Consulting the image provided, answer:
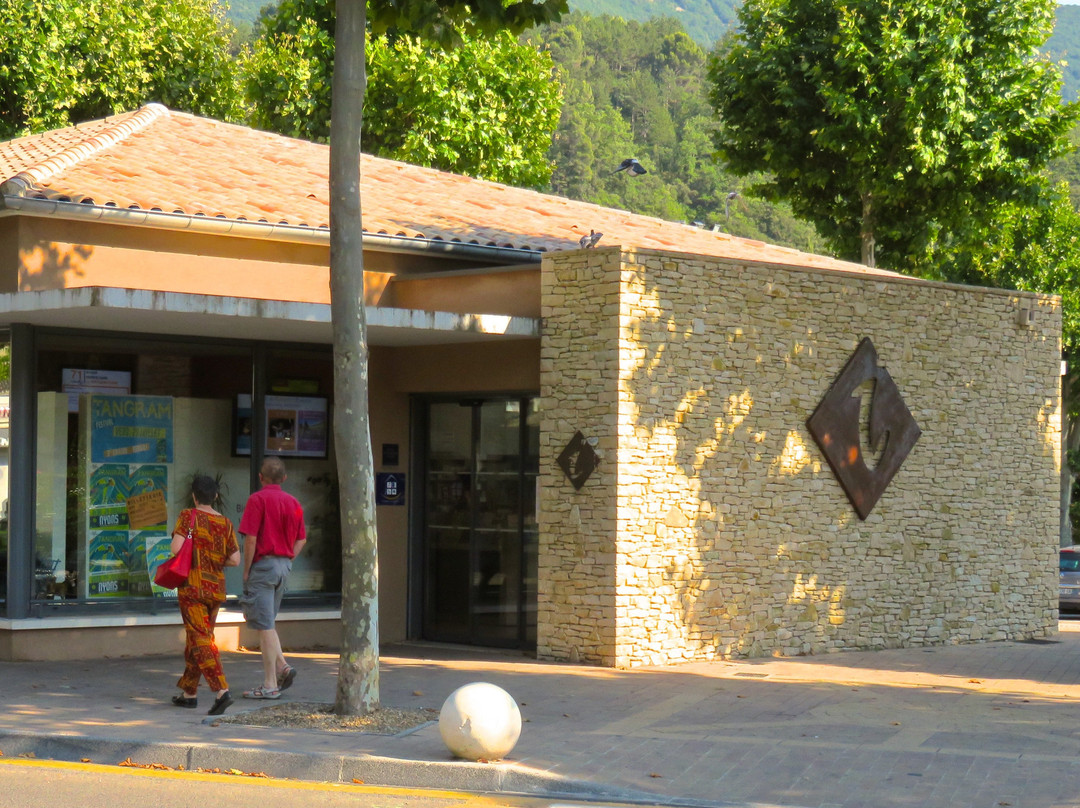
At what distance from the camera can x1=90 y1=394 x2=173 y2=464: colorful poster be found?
490 inches

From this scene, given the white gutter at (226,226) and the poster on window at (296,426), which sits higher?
the white gutter at (226,226)

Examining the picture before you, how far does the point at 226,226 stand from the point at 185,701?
189 inches

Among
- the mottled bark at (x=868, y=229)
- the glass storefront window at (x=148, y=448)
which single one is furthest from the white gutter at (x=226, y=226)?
the mottled bark at (x=868, y=229)

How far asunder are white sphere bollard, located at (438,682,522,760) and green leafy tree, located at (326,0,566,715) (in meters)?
1.42

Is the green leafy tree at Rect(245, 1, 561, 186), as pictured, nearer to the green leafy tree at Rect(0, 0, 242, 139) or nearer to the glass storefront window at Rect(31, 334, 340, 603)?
the green leafy tree at Rect(0, 0, 242, 139)

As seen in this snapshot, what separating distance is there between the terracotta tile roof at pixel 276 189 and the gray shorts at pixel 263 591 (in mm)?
4013

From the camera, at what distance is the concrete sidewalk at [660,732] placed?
24.0 feet

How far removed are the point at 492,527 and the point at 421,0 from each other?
18.2 ft

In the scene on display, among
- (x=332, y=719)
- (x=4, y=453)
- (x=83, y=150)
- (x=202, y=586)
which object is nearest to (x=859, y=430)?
(x=332, y=719)

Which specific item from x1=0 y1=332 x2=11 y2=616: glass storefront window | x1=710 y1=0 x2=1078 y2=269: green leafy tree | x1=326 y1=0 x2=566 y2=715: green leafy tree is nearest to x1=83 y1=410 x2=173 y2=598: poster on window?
x1=0 y1=332 x2=11 y2=616: glass storefront window

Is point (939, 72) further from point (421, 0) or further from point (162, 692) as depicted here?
point (162, 692)

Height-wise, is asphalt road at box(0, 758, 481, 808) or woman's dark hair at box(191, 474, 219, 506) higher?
woman's dark hair at box(191, 474, 219, 506)

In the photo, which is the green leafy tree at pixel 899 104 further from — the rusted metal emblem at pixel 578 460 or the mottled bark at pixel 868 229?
the rusted metal emblem at pixel 578 460

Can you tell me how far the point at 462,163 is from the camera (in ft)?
101
